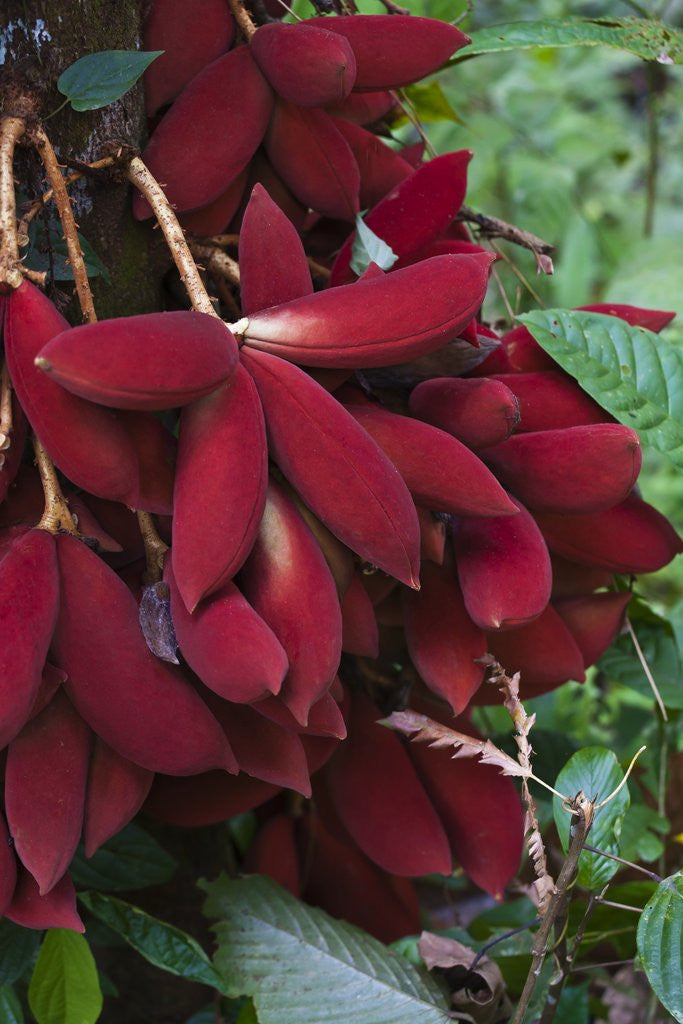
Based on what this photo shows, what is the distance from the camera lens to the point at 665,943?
1.94 feet

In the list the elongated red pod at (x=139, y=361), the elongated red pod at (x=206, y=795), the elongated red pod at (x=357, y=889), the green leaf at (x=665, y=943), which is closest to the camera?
the elongated red pod at (x=139, y=361)

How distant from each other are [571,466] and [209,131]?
0.28 metres

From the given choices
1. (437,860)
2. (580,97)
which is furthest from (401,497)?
(580,97)

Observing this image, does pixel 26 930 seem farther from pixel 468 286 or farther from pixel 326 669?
pixel 468 286

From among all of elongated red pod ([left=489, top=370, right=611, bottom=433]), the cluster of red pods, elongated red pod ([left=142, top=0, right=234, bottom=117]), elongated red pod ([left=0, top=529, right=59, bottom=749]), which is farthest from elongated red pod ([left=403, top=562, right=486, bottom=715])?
elongated red pod ([left=142, top=0, right=234, bottom=117])

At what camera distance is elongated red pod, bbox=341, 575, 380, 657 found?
0.59 metres

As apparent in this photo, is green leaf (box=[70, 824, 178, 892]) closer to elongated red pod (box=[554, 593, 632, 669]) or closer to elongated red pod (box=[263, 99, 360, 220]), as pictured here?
elongated red pod (box=[554, 593, 632, 669])

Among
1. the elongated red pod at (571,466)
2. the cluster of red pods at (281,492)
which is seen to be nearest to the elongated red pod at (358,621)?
the cluster of red pods at (281,492)

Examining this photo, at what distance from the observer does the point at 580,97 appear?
9.93ft

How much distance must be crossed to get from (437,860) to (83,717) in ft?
0.93

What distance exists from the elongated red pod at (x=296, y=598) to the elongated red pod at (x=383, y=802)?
0.75 feet

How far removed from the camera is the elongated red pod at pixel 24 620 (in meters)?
0.49

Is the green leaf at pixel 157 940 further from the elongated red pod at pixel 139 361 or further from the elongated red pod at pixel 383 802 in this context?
the elongated red pod at pixel 139 361

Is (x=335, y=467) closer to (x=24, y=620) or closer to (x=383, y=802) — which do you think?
(x=24, y=620)
